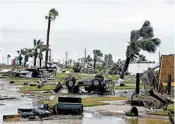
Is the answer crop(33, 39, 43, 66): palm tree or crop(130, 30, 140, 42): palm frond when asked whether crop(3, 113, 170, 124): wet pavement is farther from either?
crop(33, 39, 43, 66): palm tree

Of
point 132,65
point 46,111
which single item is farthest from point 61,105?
point 132,65

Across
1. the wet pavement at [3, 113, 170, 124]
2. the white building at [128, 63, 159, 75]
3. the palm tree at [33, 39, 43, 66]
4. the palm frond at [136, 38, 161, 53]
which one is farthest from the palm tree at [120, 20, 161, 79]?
the palm tree at [33, 39, 43, 66]

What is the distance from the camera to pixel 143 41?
78.1 metres

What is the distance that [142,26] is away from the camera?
3118 inches

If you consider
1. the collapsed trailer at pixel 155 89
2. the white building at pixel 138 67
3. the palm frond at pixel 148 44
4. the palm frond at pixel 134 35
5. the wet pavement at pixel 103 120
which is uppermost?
the palm frond at pixel 134 35

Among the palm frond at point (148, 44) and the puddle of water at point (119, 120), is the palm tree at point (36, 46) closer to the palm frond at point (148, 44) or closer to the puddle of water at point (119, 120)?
the palm frond at point (148, 44)

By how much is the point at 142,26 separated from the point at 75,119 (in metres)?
49.7

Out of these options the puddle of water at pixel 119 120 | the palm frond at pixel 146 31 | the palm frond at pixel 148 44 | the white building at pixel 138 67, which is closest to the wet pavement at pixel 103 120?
the puddle of water at pixel 119 120

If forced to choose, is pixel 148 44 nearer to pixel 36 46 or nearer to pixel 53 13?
pixel 53 13

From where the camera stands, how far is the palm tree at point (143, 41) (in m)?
78.2

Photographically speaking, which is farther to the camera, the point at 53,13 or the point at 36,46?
the point at 36,46

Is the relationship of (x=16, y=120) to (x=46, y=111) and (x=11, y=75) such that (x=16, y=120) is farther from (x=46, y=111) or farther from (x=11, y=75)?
(x=11, y=75)

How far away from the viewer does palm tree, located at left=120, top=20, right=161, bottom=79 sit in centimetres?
7825

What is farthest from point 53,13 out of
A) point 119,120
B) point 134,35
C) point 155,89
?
point 119,120
